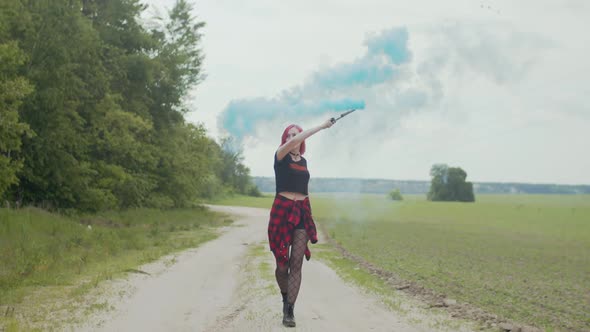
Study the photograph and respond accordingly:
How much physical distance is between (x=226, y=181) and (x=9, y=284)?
295ft

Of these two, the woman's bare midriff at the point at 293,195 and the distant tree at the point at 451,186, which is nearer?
the woman's bare midriff at the point at 293,195

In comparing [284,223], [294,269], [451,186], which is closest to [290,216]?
[284,223]

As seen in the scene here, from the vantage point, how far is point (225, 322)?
314 inches

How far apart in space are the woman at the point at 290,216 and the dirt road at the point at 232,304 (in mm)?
605

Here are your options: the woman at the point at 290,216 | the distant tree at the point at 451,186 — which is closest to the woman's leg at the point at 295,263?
the woman at the point at 290,216

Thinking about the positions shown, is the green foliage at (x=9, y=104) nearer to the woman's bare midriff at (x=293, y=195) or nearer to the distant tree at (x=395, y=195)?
the woman's bare midriff at (x=293, y=195)

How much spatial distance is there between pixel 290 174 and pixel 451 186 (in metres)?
142

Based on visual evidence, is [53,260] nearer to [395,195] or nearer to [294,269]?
[294,269]

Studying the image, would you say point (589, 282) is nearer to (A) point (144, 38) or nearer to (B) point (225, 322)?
(B) point (225, 322)

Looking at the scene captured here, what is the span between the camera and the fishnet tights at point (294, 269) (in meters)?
7.85

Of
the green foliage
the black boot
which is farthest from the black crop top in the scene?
the green foliage

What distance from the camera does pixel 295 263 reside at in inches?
311

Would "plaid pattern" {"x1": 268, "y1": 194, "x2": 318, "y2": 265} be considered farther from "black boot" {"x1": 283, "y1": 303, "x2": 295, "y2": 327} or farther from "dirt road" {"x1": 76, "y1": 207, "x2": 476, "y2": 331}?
"dirt road" {"x1": 76, "y1": 207, "x2": 476, "y2": 331}

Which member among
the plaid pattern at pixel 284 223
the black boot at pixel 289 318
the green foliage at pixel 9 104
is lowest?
the black boot at pixel 289 318
